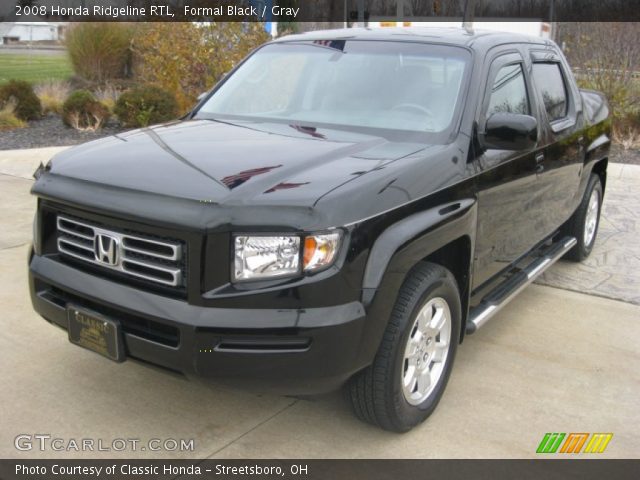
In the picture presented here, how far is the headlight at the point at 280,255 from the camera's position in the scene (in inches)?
110

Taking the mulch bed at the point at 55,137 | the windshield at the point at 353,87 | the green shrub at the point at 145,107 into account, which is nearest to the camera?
the windshield at the point at 353,87

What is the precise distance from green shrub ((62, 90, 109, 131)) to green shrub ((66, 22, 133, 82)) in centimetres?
500

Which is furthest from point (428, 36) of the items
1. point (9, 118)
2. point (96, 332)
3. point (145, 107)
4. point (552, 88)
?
point (9, 118)

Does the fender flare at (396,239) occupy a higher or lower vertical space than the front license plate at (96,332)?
higher

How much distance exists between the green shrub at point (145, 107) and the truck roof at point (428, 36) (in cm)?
743

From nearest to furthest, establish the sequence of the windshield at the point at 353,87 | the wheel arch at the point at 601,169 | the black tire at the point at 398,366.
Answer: the black tire at the point at 398,366, the windshield at the point at 353,87, the wheel arch at the point at 601,169

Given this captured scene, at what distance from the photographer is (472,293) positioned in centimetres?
403

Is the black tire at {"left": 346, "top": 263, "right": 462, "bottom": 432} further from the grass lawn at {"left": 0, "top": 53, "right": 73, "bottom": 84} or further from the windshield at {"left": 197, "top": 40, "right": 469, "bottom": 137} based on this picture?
the grass lawn at {"left": 0, "top": 53, "right": 73, "bottom": 84}

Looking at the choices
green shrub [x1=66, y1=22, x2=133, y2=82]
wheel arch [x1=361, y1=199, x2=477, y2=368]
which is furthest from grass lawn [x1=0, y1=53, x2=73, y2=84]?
wheel arch [x1=361, y1=199, x2=477, y2=368]

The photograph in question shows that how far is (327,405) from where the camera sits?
A: 3678 millimetres

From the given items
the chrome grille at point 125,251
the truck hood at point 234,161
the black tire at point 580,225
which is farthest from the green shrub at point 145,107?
the chrome grille at point 125,251

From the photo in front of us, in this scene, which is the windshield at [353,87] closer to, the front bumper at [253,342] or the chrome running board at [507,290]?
the chrome running board at [507,290]
